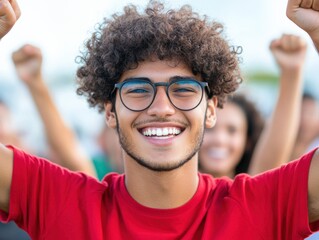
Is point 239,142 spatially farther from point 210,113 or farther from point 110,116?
point 110,116

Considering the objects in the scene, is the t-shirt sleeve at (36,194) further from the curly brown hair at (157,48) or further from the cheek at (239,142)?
the cheek at (239,142)

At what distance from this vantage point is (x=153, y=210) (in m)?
4.03

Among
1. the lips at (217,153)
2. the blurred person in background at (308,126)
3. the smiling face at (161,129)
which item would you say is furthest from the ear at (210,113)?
the blurred person in background at (308,126)

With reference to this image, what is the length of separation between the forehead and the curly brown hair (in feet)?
0.08

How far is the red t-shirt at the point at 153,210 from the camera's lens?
153 inches

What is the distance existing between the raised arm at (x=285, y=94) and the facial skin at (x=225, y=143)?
30.8 inches

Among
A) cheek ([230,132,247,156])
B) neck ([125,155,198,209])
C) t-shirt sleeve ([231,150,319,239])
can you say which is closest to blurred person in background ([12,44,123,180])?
cheek ([230,132,247,156])

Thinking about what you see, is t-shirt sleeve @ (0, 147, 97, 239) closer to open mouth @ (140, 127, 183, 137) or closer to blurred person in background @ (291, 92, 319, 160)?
open mouth @ (140, 127, 183, 137)

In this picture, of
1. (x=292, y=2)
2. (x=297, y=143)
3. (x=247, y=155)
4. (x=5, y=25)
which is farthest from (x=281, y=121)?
(x=297, y=143)

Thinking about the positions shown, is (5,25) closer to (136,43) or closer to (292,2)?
Answer: (136,43)

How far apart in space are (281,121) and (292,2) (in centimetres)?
154

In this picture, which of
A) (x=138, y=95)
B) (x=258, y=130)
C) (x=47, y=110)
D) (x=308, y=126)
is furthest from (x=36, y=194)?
(x=308, y=126)

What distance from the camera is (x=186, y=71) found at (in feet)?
13.6

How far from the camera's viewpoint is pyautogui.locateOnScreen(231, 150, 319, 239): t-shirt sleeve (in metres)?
3.86
